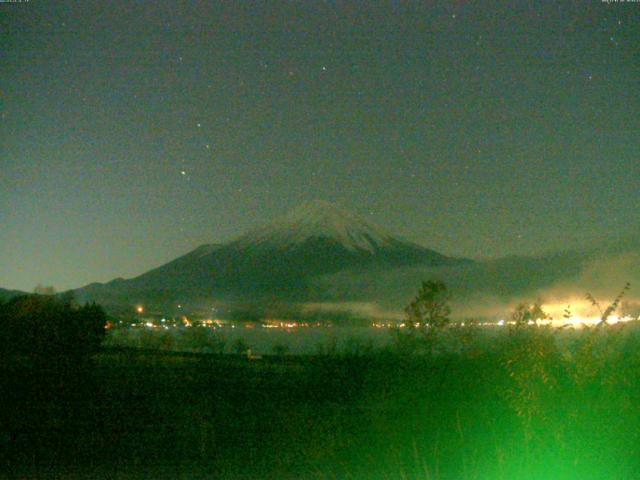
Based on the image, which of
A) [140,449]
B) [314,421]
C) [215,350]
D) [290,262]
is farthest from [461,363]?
[290,262]

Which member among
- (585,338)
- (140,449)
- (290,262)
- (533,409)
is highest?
(290,262)

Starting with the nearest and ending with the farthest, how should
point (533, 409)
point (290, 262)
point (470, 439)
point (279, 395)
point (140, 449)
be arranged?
point (533, 409) → point (470, 439) → point (140, 449) → point (279, 395) → point (290, 262)

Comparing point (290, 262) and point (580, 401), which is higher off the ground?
point (290, 262)

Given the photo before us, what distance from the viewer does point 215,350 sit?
56156mm

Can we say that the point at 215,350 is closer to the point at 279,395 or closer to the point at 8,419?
the point at 279,395

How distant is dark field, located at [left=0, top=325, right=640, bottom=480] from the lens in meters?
9.11

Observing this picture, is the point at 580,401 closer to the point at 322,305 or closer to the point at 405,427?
the point at 405,427

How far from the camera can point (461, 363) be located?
629 inches

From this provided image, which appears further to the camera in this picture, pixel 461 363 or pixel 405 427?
pixel 461 363

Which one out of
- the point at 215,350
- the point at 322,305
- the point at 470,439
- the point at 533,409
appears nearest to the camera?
the point at 533,409

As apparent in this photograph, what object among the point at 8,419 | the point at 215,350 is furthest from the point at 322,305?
the point at 8,419

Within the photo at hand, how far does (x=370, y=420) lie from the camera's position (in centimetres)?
1380

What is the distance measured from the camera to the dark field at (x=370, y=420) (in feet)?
29.9

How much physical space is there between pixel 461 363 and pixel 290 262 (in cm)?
10045
